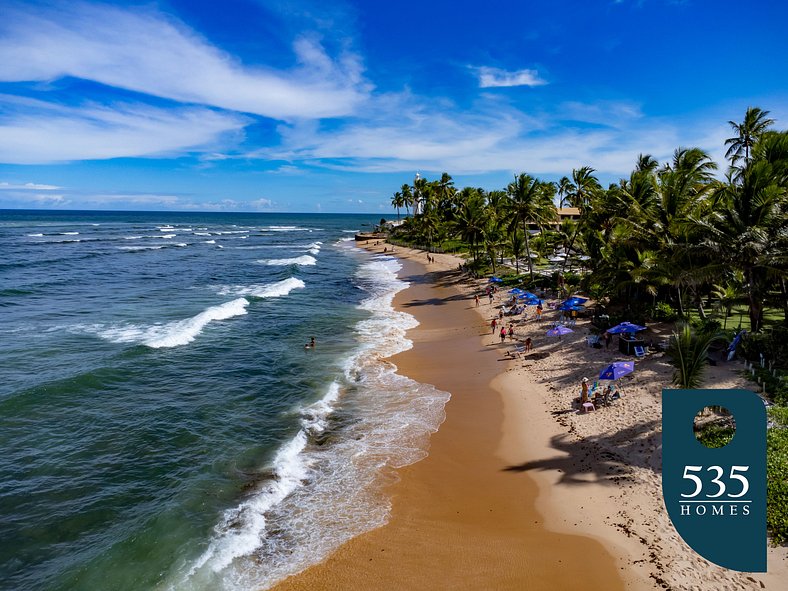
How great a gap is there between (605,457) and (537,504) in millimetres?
3131

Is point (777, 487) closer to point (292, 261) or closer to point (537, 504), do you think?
point (537, 504)

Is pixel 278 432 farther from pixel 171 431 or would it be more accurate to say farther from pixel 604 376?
pixel 604 376

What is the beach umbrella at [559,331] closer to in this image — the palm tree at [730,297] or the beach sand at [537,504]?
the beach sand at [537,504]

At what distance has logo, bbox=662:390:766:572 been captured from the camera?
6.03 m

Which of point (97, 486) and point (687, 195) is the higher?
point (687, 195)

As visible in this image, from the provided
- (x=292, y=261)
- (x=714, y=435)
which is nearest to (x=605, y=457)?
(x=714, y=435)

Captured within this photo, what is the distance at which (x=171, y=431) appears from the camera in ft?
59.4

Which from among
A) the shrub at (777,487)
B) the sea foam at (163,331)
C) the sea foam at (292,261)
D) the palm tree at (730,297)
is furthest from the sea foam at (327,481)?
the sea foam at (292,261)

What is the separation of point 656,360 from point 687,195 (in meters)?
10.1

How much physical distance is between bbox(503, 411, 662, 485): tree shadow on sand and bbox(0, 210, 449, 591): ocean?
464 centimetres

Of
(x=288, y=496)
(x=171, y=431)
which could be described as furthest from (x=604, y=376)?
(x=171, y=431)

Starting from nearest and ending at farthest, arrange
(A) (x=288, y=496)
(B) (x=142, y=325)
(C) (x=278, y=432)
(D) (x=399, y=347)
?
(A) (x=288, y=496)
(C) (x=278, y=432)
(D) (x=399, y=347)
(B) (x=142, y=325)

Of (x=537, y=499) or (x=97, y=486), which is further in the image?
(x=97, y=486)

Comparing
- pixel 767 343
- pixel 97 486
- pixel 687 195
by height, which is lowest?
pixel 97 486
